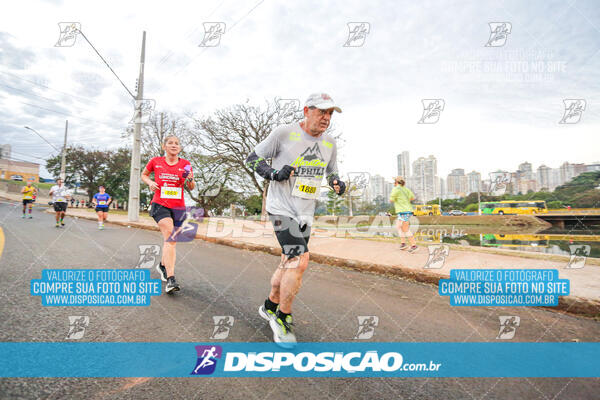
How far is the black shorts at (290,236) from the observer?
2494 mm

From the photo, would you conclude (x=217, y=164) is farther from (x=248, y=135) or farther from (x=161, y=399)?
(x=161, y=399)

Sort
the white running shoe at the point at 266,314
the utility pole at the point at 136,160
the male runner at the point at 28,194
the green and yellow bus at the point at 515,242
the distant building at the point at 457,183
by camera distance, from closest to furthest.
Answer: the white running shoe at the point at 266,314 < the green and yellow bus at the point at 515,242 < the male runner at the point at 28,194 < the utility pole at the point at 136,160 < the distant building at the point at 457,183

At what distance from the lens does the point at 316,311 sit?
308 cm

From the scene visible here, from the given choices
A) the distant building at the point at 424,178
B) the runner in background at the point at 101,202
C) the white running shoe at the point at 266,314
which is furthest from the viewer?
the distant building at the point at 424,178

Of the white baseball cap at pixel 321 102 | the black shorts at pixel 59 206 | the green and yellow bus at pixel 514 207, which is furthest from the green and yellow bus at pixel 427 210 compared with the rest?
the white baseball cap at pixel 321 102

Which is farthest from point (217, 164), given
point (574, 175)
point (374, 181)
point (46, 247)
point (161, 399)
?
point (374, 181)

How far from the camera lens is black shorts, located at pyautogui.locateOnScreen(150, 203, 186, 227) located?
154 inches

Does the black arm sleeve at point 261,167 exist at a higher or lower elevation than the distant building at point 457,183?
lower

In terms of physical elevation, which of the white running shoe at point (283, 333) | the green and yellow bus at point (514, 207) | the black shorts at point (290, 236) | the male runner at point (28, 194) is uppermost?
the green and yellow bus at point (514, 207)

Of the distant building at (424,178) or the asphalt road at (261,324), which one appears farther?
the distant building at (424,178)

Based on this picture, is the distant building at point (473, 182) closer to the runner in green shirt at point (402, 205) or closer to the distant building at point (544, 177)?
the distant building at point (544, 177)

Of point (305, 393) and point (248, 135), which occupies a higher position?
point (248, 135)

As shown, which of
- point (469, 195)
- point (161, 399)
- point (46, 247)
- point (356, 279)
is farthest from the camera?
point (469, 195)

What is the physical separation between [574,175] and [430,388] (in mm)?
29465
